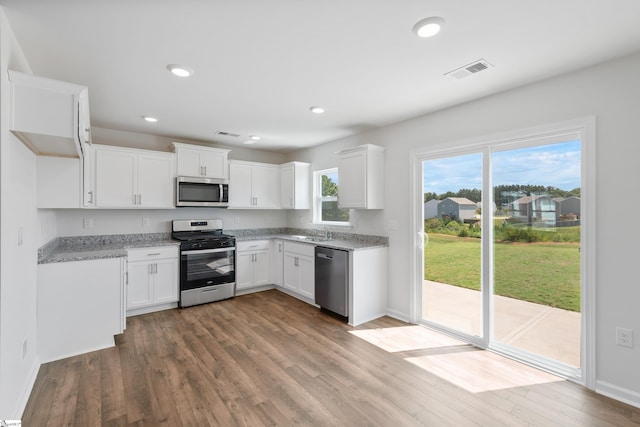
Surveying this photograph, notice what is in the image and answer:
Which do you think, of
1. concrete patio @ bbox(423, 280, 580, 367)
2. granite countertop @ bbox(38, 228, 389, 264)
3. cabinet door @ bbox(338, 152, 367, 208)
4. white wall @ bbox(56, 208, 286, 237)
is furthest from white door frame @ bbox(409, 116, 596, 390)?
white wall @ bbox(56, 208, 286, 237)

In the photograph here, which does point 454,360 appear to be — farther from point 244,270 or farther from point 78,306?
point 78,306

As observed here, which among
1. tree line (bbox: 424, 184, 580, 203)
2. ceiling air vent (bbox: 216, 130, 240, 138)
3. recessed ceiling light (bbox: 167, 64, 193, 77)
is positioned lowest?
tree line (bbox: 424, 184, 580, 203)

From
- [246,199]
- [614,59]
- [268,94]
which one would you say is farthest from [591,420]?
[246,199]

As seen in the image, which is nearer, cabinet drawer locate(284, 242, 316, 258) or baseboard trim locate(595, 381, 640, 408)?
baseboard trim locate(595, 381, 640, 408)

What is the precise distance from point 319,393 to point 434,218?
230cm

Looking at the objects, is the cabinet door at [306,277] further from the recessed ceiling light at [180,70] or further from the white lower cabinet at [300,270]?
the recessed ceiling light at [180,70]

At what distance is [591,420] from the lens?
6.36ft

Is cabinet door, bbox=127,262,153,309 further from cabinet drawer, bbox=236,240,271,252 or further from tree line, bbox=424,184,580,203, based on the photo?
tree line, bbox=424,184,580,203

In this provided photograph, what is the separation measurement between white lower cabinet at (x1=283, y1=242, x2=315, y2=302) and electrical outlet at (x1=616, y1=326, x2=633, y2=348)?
308 cm

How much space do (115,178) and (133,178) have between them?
0.21 meters

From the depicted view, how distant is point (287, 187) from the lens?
5.34 metres

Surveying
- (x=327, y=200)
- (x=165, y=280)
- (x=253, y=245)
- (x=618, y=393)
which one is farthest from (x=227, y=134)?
(x=618, y=393)

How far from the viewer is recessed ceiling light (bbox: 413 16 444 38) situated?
1.75 m

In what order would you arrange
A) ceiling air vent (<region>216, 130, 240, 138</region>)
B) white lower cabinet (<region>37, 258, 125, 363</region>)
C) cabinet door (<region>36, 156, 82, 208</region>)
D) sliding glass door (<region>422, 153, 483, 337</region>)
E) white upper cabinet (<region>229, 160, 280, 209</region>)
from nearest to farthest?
white lower cabinet (<region>37, 258, 125, 363</region>)
cabinet door (<region>36, 156, 82, 208</region>)
sliding glass door (<region>422, 153, 483, 337</region>)
ceiling air vent (<region>216, 130, 240, 138</region>)
white upper cabinet (<region>229, 160, 280, 209</region>)
